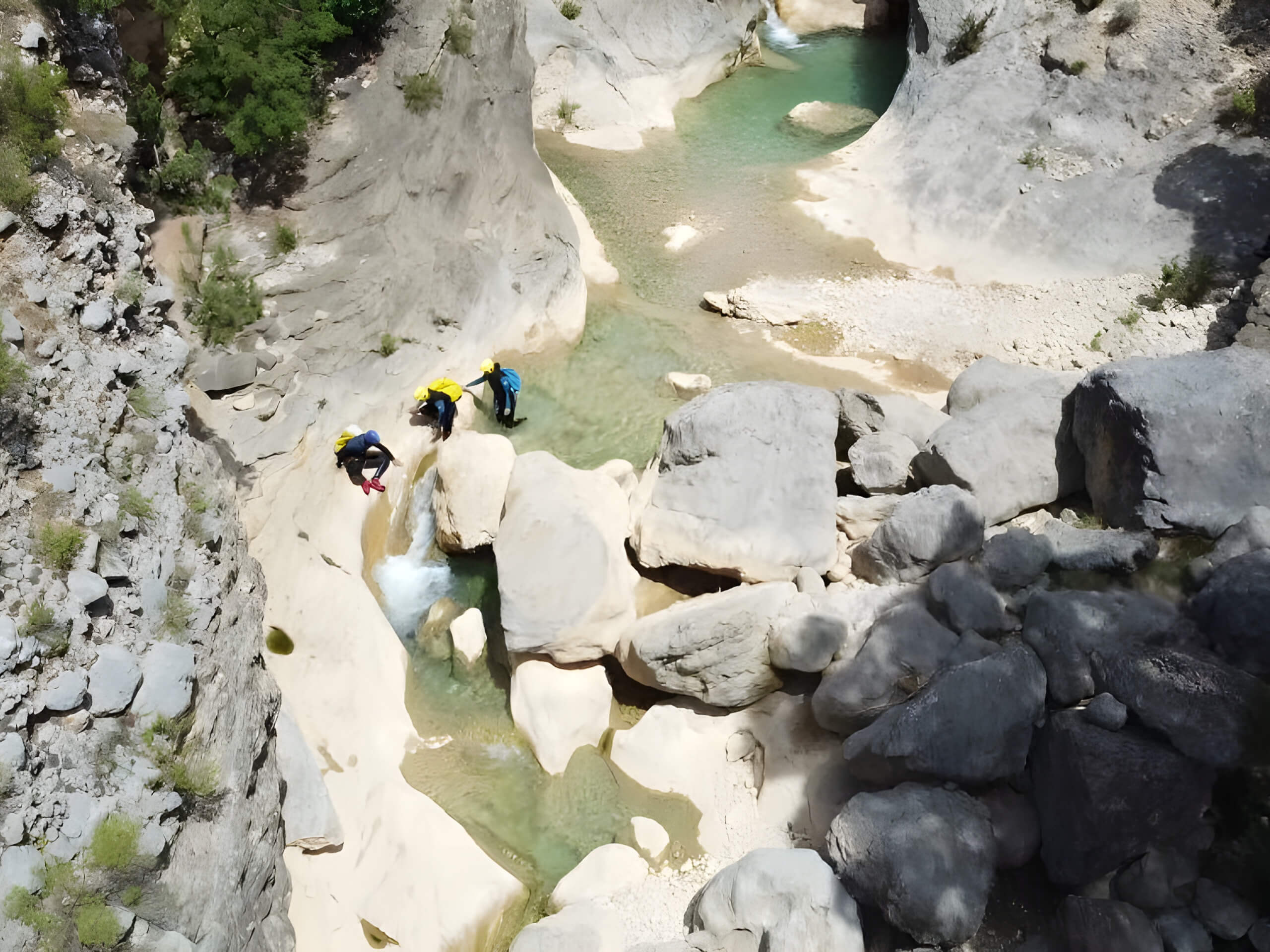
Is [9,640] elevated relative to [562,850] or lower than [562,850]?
elevated

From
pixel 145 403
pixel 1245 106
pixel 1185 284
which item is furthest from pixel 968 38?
pixel 145 403

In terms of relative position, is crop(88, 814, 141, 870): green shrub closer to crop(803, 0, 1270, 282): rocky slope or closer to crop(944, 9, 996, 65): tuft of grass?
crop(803, 0, 1270, 282): rocky slope

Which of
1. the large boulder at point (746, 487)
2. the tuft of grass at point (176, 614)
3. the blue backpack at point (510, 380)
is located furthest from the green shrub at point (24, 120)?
the large boulder at point (746, 487)

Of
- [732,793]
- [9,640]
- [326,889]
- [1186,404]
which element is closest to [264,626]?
[326,889]

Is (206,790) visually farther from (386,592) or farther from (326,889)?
(386,592)

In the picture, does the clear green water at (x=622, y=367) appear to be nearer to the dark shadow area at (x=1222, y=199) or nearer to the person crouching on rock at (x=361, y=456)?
the person crouching on rock at (x=361, y=456)

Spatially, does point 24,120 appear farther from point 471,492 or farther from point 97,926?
point 97,926
